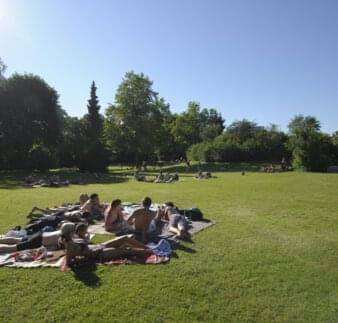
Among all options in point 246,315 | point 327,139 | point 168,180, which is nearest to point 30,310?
point 246,315

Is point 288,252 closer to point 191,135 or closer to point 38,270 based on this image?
point 38,270

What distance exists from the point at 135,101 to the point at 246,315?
5019cm

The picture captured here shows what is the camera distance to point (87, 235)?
9.48 metres

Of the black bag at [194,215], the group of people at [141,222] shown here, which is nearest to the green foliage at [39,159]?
the black bag at [194,215]

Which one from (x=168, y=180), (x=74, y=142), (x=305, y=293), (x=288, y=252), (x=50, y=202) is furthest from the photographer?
(x=74, y=142)

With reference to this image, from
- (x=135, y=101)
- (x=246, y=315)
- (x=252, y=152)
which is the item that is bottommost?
(x=246, y=315)

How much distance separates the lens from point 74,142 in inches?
1804

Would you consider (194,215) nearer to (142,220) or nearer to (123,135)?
(142,220)

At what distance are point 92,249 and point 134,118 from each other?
4642cm

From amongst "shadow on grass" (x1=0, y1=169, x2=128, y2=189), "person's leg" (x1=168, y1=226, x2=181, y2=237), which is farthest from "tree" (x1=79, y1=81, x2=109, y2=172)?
"person's leg" (x1=168, y1=226, x2=181, y2=237)

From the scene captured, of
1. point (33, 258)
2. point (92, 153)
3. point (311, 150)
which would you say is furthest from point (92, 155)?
point (33, 258)

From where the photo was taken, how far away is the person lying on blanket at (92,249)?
277 inches

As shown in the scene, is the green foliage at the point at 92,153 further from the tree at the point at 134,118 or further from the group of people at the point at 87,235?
the group of people at the point at 87,235

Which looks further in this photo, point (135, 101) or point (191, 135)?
point (191, 135)
